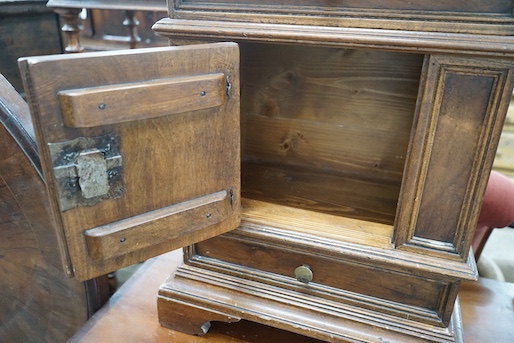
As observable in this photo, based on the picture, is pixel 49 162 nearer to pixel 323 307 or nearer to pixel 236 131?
pixel 236 131

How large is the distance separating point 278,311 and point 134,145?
45 centimetres

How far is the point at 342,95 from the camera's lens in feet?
3.37

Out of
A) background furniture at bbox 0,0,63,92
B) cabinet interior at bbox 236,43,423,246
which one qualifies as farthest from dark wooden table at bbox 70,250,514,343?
background furniture at bbox 0,0,63,92

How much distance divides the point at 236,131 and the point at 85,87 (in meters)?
0.25

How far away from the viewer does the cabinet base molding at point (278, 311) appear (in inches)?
31.8

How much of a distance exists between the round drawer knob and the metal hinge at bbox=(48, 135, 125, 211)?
1.31ft

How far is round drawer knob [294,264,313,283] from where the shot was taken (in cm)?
84

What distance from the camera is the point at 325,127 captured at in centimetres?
106

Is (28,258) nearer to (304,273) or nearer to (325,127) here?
(304,273)

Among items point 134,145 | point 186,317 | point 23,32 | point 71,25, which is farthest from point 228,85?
point 23,32

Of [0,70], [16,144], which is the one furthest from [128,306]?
[0,70]

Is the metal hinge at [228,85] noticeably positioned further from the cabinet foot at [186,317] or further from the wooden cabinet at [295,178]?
the cabinet foot at [186,317]

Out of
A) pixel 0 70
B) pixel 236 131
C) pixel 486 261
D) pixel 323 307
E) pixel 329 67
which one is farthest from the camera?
pixel 486 261

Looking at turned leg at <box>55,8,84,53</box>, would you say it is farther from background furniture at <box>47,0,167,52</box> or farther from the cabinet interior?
the cabinet interior
